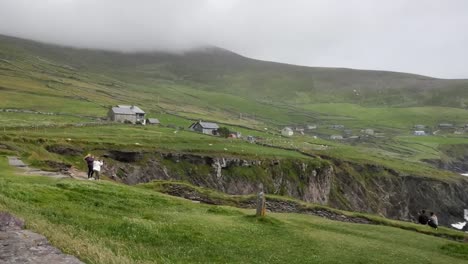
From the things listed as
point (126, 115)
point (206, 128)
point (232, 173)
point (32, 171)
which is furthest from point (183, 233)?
point (126, 115)

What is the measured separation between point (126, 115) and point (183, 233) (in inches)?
5114

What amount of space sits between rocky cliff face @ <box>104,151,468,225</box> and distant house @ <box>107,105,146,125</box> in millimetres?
56504

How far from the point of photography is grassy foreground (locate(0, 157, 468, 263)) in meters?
21.1

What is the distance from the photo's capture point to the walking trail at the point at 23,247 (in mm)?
13430

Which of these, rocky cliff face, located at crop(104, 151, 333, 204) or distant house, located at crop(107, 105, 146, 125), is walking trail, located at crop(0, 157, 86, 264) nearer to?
rocky cliff face, located at crop(104, 151, 333, 204)

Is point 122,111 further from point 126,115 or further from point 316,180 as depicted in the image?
point 316,180

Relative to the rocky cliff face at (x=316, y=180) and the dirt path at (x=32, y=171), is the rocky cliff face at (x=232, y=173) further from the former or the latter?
the dirt path at (x=32, y=171)

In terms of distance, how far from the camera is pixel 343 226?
1475 inches

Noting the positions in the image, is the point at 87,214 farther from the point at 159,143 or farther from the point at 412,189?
the point at 412,189

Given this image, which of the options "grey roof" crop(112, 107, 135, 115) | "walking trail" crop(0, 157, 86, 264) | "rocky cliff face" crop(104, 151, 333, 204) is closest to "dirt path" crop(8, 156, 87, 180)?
"walking trail" crop(0, 157, 86, 264)

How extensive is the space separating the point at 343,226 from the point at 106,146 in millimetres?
59799

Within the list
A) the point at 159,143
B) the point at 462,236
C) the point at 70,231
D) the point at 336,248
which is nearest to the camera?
the point at 70,231

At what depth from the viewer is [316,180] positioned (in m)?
113

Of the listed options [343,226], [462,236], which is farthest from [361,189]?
[343,226]
